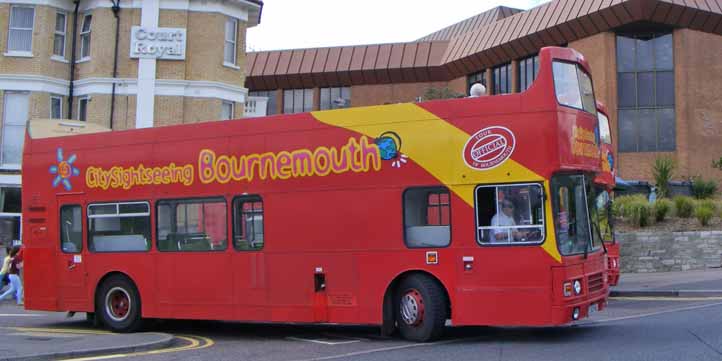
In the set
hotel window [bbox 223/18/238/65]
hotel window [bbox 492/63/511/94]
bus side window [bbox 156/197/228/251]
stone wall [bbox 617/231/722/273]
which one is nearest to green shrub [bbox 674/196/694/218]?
stone wall [bbox 617/231/722/273]

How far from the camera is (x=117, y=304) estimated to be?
1473cm

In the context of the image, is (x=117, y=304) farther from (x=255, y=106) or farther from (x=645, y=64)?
(x=645, y=64)

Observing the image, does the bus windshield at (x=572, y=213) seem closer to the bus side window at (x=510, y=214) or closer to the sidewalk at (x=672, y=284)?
the bus side window at (x=510, y=214)

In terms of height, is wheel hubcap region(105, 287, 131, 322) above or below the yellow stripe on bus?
below

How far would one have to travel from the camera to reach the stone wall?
26.7 metres

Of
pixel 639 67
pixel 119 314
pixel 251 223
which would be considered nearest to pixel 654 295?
pixel 251 223

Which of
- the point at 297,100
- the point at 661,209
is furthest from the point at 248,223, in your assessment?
the point at 297,100

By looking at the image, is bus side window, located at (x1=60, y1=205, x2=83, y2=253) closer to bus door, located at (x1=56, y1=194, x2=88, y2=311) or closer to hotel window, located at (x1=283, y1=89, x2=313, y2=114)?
bus door, located at (x1=56, y1=194, x2=88, y2=311)

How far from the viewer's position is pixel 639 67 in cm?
4303

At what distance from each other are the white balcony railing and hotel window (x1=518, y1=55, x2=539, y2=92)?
1875 centimetres

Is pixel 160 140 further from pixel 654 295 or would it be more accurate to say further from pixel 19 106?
pixel 19 106

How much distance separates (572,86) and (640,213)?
18.0 m

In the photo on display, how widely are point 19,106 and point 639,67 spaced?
30.6 meters

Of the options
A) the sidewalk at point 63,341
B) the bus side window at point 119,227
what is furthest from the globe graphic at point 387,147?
the bus side window at point 119,227
